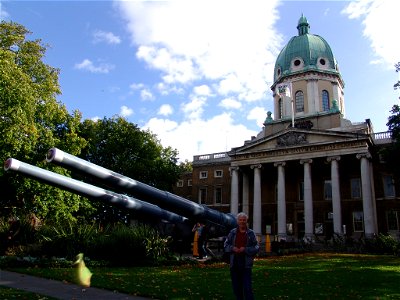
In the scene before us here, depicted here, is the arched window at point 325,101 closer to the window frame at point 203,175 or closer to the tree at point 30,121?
the window frame at point 203,175

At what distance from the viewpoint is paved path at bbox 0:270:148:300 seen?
324 inches

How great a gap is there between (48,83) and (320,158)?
2607 centimetres

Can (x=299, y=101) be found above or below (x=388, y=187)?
above

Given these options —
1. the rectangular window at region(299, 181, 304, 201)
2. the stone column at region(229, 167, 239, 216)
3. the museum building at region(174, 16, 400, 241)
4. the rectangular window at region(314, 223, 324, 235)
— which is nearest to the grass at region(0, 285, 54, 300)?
the museum building at region(174, 16, 400, 241)

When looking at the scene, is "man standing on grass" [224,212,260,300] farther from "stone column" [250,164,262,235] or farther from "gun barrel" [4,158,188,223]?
"stone column" [250,164,262,235]

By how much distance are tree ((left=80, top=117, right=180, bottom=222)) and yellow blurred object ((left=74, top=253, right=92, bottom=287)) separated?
25808 millimetres

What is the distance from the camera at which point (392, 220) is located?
123 ft

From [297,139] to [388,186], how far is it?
10.0m

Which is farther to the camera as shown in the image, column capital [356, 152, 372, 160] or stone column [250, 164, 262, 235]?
stone column [250, 164, 262, 235]

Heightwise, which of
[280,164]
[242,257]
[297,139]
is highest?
[297,139]

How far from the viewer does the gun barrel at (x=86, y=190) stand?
1172 cm

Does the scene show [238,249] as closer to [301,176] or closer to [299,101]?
[301,176]

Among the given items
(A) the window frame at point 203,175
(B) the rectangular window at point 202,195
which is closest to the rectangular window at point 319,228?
(B) the rectangular window at point 202,195

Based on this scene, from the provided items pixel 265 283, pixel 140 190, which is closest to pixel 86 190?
pixel 140 190
